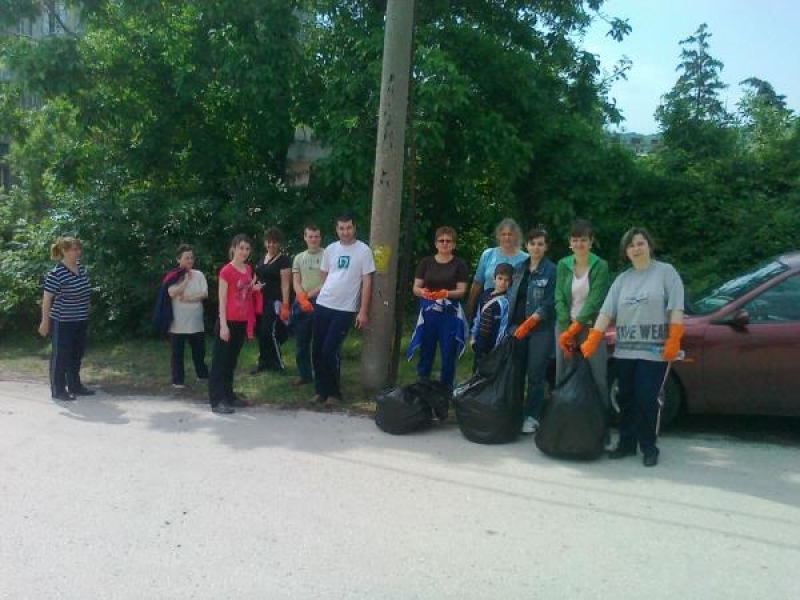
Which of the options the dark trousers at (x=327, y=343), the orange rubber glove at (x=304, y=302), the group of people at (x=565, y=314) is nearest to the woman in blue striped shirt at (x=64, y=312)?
the orange rubber glove at (x=304, y=302)

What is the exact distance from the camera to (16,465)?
539 cm

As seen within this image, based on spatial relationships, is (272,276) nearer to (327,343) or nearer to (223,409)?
(327,343)

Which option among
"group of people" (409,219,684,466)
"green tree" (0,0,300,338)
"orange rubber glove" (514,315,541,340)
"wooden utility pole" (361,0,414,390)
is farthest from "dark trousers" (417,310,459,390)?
"green tree" (0,0,300,338)

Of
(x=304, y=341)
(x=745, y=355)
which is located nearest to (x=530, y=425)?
(x=745, y=355)

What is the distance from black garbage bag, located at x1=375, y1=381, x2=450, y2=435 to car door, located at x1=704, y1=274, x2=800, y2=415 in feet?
7.03

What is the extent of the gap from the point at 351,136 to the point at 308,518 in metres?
5.68

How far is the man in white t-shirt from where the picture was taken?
6.97m

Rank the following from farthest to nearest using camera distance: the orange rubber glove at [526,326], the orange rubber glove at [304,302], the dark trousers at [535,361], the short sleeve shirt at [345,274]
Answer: the orange rubber glove at [304,302]
the short sleeve shirt at [345,274]
the dark trousers at [535,361]
the orange rubber glove at [526,326]

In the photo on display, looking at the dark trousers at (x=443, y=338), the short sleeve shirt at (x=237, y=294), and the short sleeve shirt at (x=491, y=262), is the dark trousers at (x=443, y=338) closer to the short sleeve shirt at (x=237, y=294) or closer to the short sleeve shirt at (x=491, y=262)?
the short sleeve shirt at (x=491, y=262)

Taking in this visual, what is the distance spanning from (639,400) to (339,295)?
2781 mm

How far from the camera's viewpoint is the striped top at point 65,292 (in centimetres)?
727

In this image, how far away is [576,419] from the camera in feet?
17.9

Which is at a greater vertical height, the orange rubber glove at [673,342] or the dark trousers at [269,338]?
the orange rubber glove at [673,342]

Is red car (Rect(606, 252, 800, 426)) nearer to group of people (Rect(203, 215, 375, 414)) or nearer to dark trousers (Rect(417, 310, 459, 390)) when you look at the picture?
dark trousers (Rect(417, 310, 459, 390))
